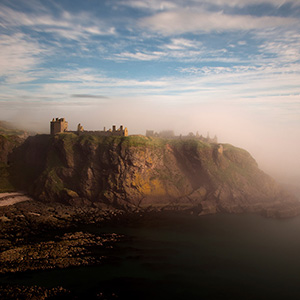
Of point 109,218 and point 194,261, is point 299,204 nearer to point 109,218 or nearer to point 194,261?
point 194,261

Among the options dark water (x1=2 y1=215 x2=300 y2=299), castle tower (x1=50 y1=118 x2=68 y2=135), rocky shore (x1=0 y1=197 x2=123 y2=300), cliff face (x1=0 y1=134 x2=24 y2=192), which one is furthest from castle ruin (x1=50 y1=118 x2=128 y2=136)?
dark water (x1=2 y1=215 x2=300 y2=299)

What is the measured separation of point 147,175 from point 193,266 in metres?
51.5

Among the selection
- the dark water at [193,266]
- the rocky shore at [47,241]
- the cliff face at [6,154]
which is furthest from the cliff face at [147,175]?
the dark water at [193,266]

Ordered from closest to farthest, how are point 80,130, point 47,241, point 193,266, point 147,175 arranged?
point 193,266, point 47,241, point 147,175, point 80,130

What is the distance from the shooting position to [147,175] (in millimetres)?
96500

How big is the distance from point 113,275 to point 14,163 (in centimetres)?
8508

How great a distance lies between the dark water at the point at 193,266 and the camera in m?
39.6

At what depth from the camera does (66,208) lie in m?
81.7

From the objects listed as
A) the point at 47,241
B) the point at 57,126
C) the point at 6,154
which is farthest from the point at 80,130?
the point at 47,241

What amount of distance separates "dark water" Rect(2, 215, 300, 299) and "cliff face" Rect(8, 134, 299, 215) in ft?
66.5

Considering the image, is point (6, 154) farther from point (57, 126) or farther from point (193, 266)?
point (193, 266)

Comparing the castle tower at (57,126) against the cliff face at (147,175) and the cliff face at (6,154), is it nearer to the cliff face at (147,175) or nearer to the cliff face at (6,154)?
the cliff face at (147,175)

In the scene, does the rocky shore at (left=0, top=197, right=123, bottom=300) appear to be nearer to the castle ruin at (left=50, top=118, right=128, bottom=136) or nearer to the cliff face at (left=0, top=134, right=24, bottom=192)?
the cliff face at (left=0, top=134, right=24, bottom=192)

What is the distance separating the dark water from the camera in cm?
3956
